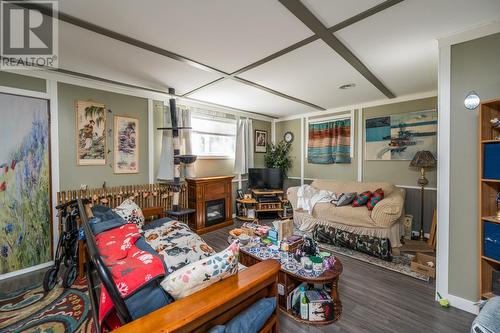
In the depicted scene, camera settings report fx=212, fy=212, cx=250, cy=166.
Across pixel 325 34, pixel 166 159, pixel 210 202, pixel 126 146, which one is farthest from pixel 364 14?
pixel 210 202

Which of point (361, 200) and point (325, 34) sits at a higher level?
point (325, 34)

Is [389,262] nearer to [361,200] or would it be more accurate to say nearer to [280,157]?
[361,200]

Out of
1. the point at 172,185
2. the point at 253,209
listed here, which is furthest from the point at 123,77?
the point at 253,209

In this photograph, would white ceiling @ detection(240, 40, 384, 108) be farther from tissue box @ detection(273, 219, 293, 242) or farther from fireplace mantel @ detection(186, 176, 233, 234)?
fireplace mantel @ detection(186, 176, 233, 234)

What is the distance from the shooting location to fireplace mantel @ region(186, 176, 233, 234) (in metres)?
3.89

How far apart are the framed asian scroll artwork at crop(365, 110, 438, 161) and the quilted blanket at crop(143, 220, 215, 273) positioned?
11.9 feet

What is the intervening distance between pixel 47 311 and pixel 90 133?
2118 millimetres

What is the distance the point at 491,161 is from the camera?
1682 mm

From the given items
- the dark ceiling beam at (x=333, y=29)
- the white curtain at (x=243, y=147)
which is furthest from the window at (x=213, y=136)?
the dark ceiling beam at (x=333, y=29)

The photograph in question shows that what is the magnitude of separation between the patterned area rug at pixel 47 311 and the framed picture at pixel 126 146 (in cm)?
164

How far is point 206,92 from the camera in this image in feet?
11.6

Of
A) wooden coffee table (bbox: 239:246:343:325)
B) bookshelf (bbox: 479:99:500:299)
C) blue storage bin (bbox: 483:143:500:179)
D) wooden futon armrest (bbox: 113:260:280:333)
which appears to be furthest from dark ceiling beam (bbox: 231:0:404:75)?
wooden coffee table (bbox: 239:246:343:325)

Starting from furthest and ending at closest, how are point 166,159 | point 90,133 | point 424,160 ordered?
point 166,159
point 424,160
point 90,133

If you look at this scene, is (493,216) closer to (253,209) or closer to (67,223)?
(253,209)
